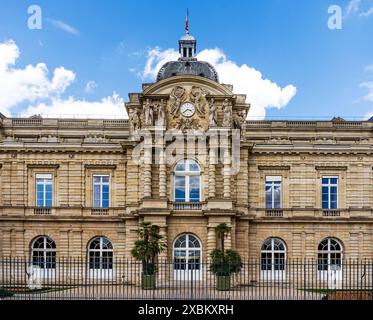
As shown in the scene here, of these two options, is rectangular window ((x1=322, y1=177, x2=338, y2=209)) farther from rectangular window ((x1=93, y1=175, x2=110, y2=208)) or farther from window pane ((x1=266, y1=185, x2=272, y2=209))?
rectangular window ((x1=93, y1=175, x2=110, y2=208))

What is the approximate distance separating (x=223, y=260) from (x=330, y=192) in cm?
1097

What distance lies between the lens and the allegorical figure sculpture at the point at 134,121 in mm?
43062

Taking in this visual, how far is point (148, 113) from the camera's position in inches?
1649

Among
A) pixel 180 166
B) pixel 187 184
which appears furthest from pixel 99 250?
pixel 180 166

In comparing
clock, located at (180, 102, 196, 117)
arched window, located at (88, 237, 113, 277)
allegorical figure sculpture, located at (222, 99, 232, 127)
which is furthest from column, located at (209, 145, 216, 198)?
arched window, located at (88, 237, 113, 277)

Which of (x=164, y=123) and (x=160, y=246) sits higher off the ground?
(x=164, y=123)

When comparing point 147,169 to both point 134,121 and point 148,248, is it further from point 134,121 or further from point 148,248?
point 148,248

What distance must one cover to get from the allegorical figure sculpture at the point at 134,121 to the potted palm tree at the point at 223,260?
371 inches

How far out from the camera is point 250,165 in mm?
43594

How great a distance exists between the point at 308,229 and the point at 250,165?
6.08 m
